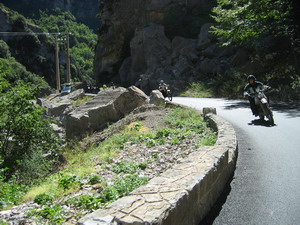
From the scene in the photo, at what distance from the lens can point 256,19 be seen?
72.7ft

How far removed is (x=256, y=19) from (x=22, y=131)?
17.0 metres

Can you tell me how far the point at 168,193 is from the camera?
3.69 m

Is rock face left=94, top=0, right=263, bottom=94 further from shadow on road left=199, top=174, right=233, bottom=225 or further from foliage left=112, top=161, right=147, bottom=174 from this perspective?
shadow on road left=199, top=174, right=233, bottom=225

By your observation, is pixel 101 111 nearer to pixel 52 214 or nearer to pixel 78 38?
pixel 52 214

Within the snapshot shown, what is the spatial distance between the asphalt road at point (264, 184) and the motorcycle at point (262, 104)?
1.46m

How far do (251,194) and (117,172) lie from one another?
2.53 meters

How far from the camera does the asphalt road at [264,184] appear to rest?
434cm

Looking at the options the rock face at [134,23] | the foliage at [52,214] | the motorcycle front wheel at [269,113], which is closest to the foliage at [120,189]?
the foliage at [52,214]

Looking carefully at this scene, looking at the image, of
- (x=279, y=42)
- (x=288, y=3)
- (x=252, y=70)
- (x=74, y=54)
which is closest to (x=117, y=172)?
(x=288, y=3)

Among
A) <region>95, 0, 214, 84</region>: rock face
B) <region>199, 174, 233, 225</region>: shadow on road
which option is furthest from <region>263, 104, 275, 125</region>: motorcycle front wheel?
<region>95, 0, 214, 84</region>: rock face

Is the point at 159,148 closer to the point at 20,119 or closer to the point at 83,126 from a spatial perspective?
the point at 20,119

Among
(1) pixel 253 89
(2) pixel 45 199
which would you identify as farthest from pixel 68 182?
(1) pixel 253 89

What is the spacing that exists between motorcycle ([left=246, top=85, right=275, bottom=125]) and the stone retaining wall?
241 inches

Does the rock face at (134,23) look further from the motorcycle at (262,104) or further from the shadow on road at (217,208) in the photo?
the shadow on road at (217,208)
